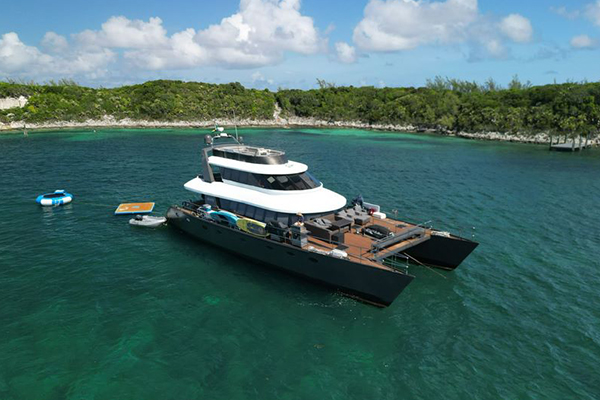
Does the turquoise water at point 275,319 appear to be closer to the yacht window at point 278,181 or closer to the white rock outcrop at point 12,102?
the yacht window at point 278,181

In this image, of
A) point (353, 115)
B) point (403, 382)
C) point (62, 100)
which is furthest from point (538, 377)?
point (62, 100)

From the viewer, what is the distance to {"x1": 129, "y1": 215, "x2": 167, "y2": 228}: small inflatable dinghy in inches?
1097

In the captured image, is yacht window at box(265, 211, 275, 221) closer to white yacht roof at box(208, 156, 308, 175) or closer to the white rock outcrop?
white yacht roof at box(208, 156, 308, 175)

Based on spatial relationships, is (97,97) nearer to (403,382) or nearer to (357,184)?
(357,184)

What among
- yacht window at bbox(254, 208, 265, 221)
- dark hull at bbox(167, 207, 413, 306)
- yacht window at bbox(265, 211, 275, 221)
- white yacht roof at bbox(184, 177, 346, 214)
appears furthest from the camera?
yacht window at bbox(254, 208, 265, 221)

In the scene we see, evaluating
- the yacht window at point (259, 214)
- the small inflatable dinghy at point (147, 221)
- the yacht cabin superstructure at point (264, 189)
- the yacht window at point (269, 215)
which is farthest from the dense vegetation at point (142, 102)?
the yacht window at point (269, 215)

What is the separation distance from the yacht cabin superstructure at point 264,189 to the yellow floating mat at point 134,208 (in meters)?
8.24

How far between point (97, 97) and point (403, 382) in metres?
147

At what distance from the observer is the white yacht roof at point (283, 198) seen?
68.9 feet

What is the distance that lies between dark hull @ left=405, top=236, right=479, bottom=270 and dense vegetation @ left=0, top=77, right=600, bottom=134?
81.4 metres

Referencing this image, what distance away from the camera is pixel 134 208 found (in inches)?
1247

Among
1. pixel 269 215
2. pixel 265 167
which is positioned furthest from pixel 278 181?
pixel 269 215

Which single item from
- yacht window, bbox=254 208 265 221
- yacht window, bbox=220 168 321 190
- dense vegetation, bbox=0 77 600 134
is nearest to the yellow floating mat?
yacht window, bbox=220 168 321 190

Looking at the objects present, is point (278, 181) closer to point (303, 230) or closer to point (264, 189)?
point (264, 189)
